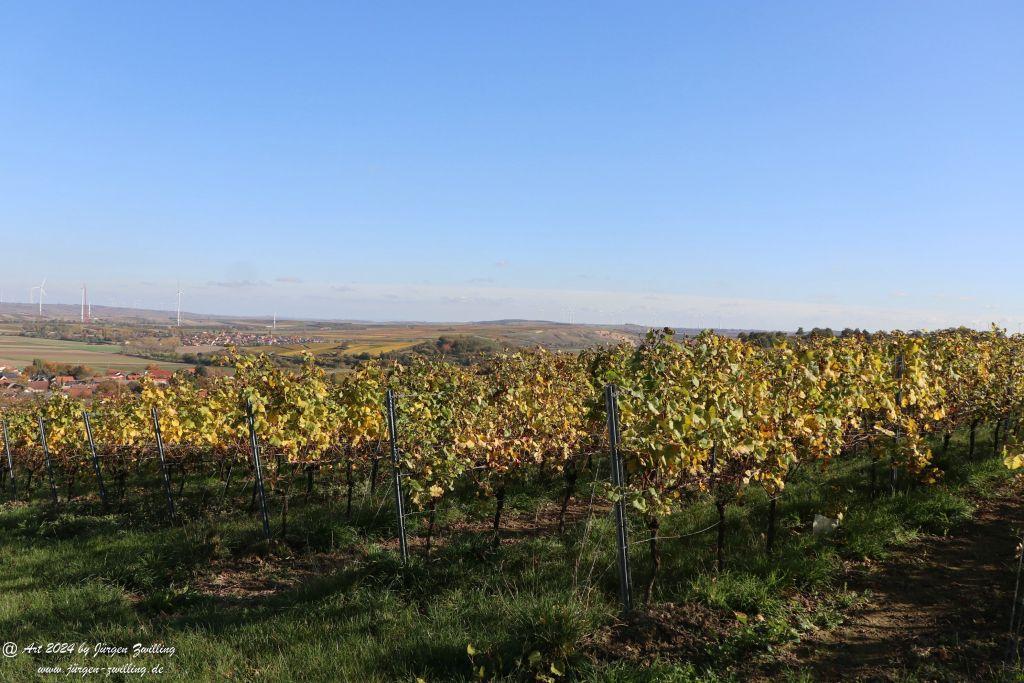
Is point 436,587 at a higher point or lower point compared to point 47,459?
higher

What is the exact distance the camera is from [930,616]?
14.6 ft

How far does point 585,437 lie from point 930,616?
11.7 feet

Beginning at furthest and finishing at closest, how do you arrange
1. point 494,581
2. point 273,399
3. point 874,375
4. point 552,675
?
point 273,399, point 874,375, point 494,581, point 552,675

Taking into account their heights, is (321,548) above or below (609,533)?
below

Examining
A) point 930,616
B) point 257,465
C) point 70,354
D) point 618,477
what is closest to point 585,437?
point 618,477

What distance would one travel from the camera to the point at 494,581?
5.18 metres

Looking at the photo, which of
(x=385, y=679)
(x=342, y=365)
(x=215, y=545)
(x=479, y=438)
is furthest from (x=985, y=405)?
(x=342, y=365)

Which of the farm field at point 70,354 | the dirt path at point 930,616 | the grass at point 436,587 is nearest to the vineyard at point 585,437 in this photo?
the grass at point 436,587

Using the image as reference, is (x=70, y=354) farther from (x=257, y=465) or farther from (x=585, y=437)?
(x=585, y=437)

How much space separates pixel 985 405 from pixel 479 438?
792cm

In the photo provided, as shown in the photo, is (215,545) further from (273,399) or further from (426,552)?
(426,552)

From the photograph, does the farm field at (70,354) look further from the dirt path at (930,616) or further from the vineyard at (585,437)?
the dirt path at (930,616)

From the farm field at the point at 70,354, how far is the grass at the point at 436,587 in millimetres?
53908

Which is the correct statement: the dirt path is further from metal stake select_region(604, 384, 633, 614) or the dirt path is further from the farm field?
the farm field
